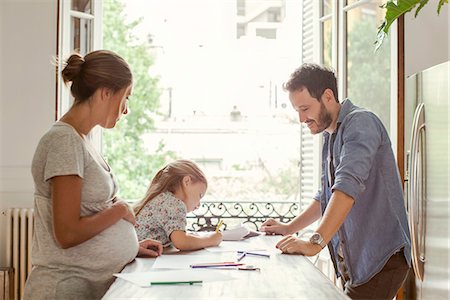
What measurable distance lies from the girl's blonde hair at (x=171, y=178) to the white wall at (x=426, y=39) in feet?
5.08

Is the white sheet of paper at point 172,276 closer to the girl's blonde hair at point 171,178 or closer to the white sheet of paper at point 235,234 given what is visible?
the girl's blonde hair at point 171,178

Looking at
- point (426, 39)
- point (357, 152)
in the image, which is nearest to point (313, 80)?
point (357, 152)

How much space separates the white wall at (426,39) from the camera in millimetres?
3760

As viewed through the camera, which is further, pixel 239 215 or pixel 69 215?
pixel 239 215

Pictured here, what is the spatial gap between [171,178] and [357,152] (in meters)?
0.76

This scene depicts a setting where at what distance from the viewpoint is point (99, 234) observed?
6.44 feet

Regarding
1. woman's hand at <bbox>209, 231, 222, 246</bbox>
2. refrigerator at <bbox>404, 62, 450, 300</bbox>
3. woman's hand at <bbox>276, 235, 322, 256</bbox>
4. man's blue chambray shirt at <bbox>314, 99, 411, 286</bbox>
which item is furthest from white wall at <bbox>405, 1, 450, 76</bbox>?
woman's hand at <bbox>276, 235, 322, 256</bbox>

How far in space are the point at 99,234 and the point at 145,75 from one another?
827 cm

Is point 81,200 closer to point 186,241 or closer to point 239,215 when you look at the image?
point 186,241

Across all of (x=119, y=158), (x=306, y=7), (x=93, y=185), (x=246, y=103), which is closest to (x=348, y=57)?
(x=306, y=7)

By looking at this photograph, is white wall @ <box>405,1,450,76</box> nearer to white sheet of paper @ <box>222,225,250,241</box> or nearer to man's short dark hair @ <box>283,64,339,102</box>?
man's short dark hair @ <box>283,64,339,102</box>

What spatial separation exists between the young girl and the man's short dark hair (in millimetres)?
526

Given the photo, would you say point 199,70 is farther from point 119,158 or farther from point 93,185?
point 93,185

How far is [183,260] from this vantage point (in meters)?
2.24
